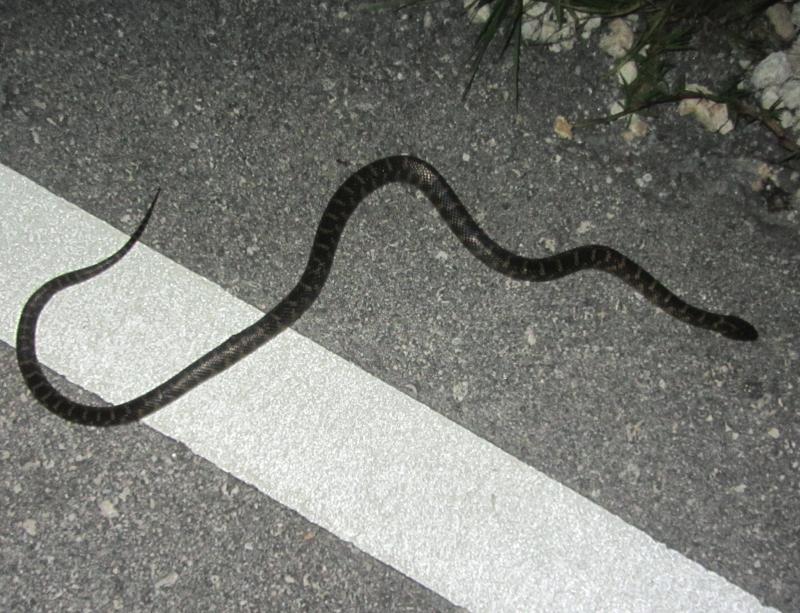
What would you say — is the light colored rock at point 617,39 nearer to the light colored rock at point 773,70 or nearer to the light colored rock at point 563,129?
the light colored rock at point 563,129

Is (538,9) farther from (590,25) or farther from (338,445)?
(338,445)

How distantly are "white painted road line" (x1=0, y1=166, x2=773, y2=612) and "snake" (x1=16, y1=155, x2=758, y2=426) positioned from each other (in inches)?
3.6

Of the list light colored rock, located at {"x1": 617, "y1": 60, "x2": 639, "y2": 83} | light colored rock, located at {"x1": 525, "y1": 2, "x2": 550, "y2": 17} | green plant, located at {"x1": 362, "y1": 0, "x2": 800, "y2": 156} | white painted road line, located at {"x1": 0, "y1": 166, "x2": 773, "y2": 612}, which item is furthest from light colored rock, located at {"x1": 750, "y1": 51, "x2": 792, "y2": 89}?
white painted road line, located at {"x1": 0, "y1": 166, "x2": 773, "y2": 612}

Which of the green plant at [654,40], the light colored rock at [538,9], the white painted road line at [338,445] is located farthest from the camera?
the light colored rock at [538,9]

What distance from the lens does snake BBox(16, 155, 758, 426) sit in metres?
3.34

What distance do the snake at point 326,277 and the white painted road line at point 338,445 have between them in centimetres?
9

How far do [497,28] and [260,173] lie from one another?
6.30ft

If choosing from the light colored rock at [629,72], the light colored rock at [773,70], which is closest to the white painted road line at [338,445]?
the light colored rock at [629,72]

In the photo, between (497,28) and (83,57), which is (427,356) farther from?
(83,57)

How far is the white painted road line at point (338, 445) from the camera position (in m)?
3.31

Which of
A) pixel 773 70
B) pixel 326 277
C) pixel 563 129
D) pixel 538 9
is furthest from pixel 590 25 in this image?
pixel 326 277

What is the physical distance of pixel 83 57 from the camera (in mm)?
3758

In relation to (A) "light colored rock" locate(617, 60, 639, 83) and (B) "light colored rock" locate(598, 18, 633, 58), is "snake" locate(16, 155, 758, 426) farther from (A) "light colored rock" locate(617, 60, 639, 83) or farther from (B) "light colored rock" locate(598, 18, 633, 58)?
Answer: (B) "light colored rock" locate(598, 18, 633, 58)

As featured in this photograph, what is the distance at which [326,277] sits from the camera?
3629 mm
